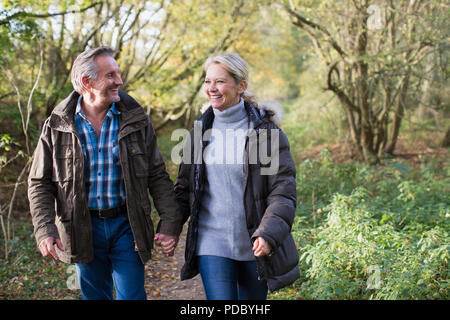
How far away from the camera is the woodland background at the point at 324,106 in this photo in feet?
14.3

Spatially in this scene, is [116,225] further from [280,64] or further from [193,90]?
[280,64]

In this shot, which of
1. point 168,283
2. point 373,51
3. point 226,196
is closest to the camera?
point 226,196

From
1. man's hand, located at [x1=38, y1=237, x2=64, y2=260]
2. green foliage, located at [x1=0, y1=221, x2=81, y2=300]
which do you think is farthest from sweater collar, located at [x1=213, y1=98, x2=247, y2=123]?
green foliage, located at [x1=0, y1=221, x2=81, y2=300]

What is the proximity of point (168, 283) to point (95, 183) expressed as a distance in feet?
11.6

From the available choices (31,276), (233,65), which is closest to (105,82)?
(233,65)

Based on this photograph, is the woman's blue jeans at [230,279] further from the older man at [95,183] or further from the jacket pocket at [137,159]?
the jacket pocket at [137,159]

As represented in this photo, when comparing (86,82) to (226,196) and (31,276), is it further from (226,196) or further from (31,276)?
(31,276)

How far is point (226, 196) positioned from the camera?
288 centimetres

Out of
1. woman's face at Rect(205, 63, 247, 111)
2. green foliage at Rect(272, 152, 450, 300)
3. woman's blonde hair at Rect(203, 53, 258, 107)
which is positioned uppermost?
woman's blonde hair at Rect(203, 53, 258, 107)

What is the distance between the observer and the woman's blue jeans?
111 inches

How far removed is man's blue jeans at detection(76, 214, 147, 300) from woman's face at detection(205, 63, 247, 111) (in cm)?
98

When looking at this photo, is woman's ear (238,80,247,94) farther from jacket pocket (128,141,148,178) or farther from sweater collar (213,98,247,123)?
jacket pocket (128,141,148,178)

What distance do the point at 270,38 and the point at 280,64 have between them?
13.3ft

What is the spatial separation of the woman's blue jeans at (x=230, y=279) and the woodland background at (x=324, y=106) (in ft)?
4.00
